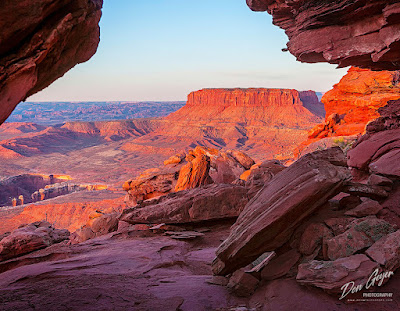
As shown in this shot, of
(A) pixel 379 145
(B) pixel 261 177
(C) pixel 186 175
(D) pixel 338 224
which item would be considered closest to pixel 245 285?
(D) pixel 338 224

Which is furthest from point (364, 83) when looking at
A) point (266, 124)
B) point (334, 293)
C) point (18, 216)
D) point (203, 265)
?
point (266, 124)

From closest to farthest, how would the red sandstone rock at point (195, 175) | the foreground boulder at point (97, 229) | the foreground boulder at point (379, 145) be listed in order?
the foreground boulder at point (379, 145), the foreground boulder at point (97, 229), the red sandstone rock at point (195, 175)

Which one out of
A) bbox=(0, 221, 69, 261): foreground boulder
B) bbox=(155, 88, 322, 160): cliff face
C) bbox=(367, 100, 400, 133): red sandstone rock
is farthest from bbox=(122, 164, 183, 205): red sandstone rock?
bbox=(155, 88, 322, 160): cliff face

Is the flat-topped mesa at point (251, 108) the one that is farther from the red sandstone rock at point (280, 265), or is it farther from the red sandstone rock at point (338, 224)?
the red sandstone rock at point (280, 265)

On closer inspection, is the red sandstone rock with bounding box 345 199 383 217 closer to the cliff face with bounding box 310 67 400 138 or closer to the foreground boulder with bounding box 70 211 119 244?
the foreground boulder with bounding box 70 211 119 244

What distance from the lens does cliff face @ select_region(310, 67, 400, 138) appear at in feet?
93.8

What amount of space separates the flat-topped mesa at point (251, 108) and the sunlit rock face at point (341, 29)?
3871 inches

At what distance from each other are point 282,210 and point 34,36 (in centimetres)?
533

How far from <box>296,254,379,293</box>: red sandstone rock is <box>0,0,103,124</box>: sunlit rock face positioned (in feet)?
18.2

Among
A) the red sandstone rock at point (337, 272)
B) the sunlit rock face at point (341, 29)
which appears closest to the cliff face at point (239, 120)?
the sunlit rock face at point (341, 29)

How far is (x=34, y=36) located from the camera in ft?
17.1

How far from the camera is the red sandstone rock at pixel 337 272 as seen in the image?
164 inches

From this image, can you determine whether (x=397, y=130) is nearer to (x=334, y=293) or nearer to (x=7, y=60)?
(x=334, y=293)

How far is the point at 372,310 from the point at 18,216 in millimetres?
40380
